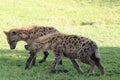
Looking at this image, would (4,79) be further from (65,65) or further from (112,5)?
(112,5)

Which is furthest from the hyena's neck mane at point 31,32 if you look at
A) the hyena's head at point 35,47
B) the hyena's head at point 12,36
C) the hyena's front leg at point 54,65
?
the hyena's front leg at point 54,65

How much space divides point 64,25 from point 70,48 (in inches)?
436

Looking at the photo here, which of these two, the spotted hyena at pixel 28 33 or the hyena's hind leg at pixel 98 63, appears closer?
the hyena's hind leg at pixel 98 63

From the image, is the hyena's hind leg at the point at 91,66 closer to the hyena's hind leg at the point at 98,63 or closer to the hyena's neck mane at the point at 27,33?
the hyena's hind leg at the point at 98,63

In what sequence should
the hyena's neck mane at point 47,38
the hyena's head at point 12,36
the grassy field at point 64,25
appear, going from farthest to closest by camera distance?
the hyena's head at point 12,36 → the hyena's neck mane at point 47,38 → the grassy field at point 64,25

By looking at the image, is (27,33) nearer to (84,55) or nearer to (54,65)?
(54,65)

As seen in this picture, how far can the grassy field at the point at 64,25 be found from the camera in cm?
948

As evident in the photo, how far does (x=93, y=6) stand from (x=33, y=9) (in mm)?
4925

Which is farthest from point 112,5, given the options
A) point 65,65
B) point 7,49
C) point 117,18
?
point 65,65

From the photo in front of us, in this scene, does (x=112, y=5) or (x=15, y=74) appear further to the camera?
(x=112, y=5)

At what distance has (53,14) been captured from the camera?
76.7 feet

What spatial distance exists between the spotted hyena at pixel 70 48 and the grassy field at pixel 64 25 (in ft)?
1.05

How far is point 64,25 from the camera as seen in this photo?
803 inches

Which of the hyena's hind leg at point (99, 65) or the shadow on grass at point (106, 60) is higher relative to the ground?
the hyena's hind leg at point (99, 65)
